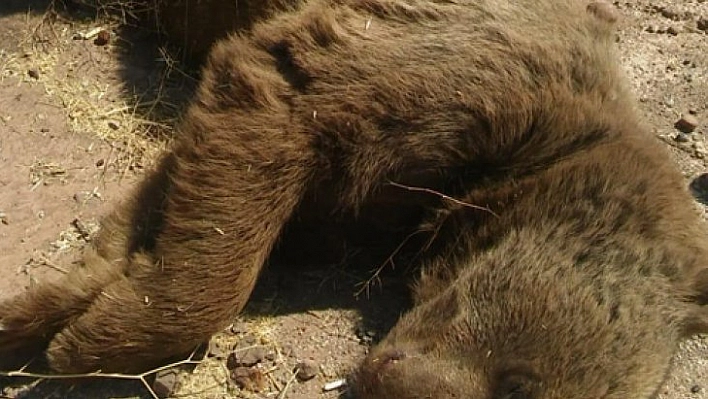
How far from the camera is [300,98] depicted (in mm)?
5398

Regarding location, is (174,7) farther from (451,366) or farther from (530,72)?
(451,366)

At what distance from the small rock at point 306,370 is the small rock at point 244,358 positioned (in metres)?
0.20

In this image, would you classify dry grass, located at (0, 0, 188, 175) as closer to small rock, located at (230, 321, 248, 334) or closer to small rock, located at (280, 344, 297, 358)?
small rock, located at (230, 321, 248, 334)

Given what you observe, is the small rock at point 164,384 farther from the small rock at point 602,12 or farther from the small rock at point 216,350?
the small rock at point 602,12

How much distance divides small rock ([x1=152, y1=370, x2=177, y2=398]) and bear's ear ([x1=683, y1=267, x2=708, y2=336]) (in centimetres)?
258

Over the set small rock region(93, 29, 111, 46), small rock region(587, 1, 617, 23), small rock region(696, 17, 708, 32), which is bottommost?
small rock region(93, 29, 111, 46)

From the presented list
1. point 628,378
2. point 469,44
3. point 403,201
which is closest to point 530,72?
point 469,44

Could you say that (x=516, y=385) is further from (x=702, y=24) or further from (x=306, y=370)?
(x=702, y=24)

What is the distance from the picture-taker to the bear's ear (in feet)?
17.1

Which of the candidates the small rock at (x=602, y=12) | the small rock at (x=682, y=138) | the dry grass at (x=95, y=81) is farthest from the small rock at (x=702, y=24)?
the dry grass at (x=95, y=81)

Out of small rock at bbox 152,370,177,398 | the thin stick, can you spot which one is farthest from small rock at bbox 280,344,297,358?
the thin stick

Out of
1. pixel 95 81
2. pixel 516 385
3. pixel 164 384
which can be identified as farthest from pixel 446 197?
pixel 95 81

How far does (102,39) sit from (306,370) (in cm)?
278

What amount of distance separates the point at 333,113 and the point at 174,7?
75.2 inches
